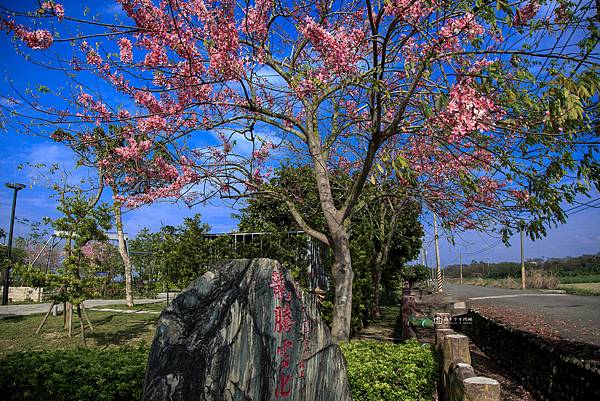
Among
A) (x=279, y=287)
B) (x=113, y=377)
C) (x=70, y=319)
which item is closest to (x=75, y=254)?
(x=70, y=319)

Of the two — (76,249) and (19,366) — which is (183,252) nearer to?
(76,249)

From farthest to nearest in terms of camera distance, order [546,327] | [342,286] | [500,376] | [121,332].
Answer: [546,327]
[121,332]
[500,376]
[342,286]

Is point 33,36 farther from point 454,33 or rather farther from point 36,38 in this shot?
point 454,33

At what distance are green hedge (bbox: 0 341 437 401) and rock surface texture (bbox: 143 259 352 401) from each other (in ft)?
6.57

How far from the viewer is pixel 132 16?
19.3 ft

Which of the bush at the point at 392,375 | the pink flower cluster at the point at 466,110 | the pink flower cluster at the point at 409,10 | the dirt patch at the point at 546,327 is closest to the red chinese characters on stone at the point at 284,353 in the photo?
the bush at the point at 392,375

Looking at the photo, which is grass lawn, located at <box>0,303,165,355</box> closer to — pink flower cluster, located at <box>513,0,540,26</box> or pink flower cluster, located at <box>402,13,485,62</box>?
pink flower cluster, located at <box>402,13,485,62</box>

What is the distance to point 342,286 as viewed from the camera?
7473 mm

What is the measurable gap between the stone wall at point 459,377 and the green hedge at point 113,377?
327mm

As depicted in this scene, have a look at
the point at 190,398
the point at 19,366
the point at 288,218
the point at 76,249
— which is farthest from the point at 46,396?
the point at 288,218

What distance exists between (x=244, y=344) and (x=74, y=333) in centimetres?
1051

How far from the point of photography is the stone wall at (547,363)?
501cm

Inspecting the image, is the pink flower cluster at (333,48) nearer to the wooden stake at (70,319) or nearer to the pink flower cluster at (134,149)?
the pink flower cluster at (134,149)

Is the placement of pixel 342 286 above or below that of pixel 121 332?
above
